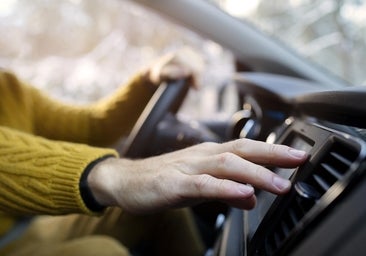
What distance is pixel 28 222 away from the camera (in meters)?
1.13

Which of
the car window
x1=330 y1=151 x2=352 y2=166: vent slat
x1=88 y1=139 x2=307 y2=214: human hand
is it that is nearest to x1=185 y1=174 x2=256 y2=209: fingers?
x1=88 y1=139 x2=307 y2=214: human hand

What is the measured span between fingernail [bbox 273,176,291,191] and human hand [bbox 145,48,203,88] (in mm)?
703

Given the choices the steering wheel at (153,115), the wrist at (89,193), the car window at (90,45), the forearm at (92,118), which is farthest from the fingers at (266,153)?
the car window at (90,45)

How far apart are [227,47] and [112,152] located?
0.99 metres

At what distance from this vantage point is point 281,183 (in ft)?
1.82

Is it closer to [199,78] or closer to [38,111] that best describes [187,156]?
[199,78]

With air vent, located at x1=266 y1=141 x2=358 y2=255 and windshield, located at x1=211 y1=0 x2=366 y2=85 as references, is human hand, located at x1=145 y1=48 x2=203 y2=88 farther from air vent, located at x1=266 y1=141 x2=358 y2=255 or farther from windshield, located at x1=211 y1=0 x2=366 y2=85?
air vent, located at x1=266 y1=141 x2=358 y2=255

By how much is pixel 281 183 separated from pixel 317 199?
47 mm

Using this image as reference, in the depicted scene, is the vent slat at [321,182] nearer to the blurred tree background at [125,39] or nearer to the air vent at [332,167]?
the air vent at [332,167]

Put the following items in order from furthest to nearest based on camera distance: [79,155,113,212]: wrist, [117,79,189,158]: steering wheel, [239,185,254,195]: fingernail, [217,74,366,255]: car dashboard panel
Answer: [117,79,189,158]: steering wheel < [79,155,113,212]: wrist < [239,185,254,195]: fingernail < [217,74,366,255]: car dashboard panel

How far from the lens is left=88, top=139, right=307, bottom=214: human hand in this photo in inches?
21.3

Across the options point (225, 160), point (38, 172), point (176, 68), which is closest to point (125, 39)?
point (176, 68)

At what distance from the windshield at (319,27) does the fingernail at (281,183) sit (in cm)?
87

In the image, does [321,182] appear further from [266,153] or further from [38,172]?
[38,172]
